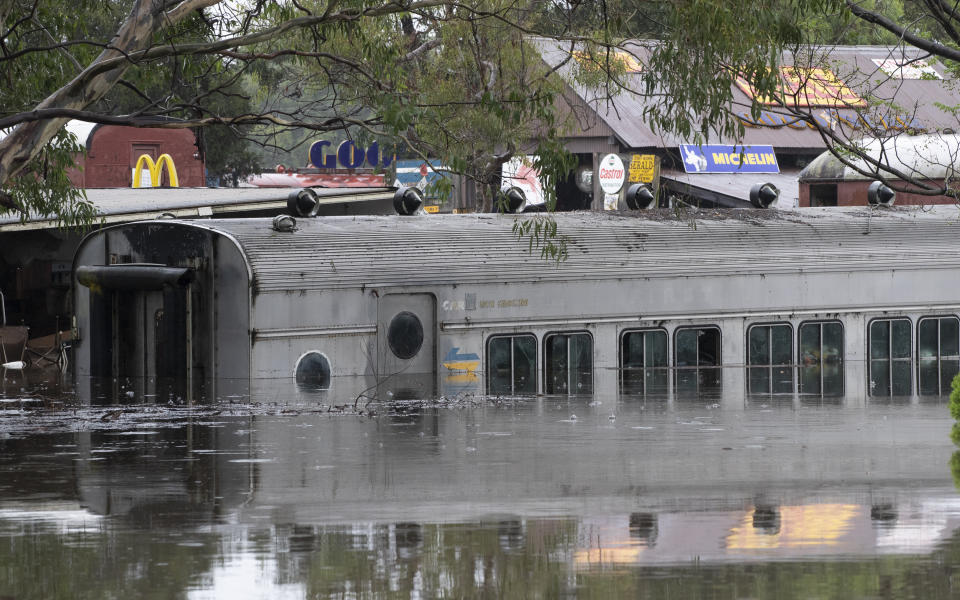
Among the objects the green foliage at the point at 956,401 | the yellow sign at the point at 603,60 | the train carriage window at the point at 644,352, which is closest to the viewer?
the green foliage at the point at 956,401

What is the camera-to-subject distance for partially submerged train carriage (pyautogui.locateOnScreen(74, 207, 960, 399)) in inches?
1027

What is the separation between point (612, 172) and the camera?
51031 millimetres

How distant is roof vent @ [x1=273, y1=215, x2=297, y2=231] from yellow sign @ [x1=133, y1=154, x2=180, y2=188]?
20494mm

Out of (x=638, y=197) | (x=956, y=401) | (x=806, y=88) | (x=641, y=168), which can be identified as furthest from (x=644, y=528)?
(x=641, y=168)

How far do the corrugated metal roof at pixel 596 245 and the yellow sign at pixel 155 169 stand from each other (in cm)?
1866

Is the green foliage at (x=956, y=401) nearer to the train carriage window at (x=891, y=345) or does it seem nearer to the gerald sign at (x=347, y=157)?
the train carriage window at (x=891, y=345)

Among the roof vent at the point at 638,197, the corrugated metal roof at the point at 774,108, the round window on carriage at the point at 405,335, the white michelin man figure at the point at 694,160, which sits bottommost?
the round window on carriage at the point at 405,335

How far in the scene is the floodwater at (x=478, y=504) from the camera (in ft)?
31.2

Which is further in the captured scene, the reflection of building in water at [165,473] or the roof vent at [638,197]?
the roof vent at [638,197]

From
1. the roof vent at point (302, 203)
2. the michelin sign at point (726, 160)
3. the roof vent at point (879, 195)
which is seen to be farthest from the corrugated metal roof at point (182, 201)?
the michelin sign at point (726, 160)

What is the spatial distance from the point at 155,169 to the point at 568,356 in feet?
69.2

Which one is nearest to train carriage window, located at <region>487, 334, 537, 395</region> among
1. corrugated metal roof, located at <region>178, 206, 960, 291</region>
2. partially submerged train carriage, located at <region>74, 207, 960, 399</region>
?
partially submerged train carriage, located at <region>74, 207, 960, 399</region>

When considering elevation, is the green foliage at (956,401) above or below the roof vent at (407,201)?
below

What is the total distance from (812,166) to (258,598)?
3256 centimetres
